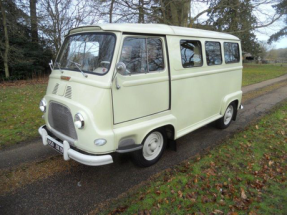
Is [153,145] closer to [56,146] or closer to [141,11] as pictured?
[56,146]

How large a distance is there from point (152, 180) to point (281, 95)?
30.7ft

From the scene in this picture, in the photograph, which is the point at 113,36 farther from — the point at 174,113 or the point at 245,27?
the point at 245,27

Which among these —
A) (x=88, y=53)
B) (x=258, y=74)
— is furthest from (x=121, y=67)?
(x=258, y=74)

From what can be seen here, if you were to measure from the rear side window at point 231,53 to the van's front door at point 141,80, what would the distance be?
8.18 feet

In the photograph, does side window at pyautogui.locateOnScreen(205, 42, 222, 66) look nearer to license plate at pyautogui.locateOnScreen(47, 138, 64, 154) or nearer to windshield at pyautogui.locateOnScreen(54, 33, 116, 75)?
windshield at pyautogui.locateOnScreen(54, 33, 116, 75)

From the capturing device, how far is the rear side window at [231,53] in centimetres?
540

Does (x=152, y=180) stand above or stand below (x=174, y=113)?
below

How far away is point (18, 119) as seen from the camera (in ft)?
20.3

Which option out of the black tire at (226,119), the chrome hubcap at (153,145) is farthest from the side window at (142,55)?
the black tire at (226,119)

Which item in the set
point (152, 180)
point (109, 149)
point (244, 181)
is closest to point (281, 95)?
point (244, 181)

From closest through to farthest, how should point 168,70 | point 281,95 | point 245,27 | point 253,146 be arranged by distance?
point 168,70
point 253,146
point 281,95
point 245,27

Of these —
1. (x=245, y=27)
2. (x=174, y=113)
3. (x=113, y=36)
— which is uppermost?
(x=245, y=27)

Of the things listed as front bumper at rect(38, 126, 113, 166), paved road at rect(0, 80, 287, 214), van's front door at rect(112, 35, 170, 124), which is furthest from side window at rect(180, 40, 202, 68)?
front bumper at rect(38, 126, 113, 166)

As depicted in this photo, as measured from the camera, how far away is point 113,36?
3152 mm
